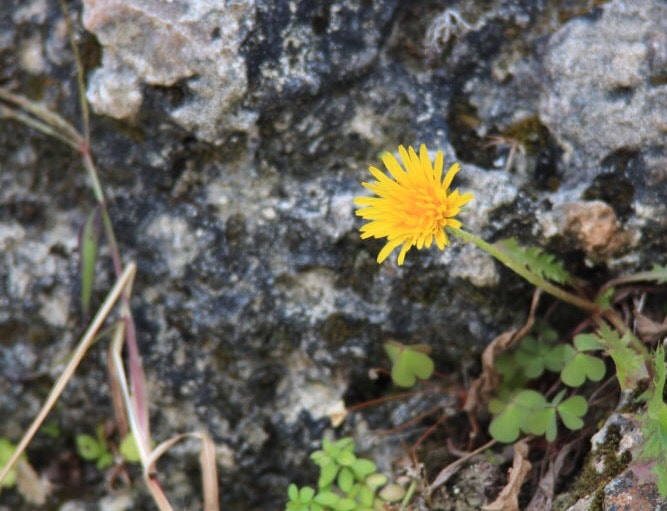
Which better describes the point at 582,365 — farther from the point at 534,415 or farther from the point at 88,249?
the point at 88,249

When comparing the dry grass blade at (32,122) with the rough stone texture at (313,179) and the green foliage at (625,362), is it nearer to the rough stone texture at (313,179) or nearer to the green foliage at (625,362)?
the rough stone texture at (313,179)

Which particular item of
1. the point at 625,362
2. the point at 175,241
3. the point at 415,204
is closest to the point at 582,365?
the point at 625,362

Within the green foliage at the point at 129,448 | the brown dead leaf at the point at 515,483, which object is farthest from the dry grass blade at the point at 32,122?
the brown dead leaf at the point at 515,483

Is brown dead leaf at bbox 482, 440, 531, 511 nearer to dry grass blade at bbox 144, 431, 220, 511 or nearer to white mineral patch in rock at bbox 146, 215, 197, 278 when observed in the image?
dry grass blade at bbox 144, 431, 220, 511

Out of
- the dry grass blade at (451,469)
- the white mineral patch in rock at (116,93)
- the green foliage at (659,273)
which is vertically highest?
the white mineral patch in rock at (116,93)

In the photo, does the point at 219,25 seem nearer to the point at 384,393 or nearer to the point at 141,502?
the point at 384,393

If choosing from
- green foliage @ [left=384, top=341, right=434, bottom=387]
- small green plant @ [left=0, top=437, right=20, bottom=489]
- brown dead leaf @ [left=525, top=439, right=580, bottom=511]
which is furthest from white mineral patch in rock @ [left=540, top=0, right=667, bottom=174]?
small green plant @ [left=0, top=437, right=20, bottom=489]
